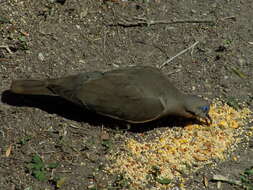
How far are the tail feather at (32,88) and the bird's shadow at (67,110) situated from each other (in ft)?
0.75

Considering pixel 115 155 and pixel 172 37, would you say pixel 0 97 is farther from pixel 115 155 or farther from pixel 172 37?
pixel 172 37

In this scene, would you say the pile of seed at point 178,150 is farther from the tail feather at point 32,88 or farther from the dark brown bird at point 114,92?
the tail feather at point 32,88

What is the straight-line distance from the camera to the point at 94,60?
26.3 feet

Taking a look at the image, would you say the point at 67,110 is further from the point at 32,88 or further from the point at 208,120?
the point at 208,120

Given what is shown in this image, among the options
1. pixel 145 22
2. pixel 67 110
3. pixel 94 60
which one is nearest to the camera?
pixel 67 110

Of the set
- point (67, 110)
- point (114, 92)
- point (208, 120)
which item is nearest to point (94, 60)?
point (67, 110)

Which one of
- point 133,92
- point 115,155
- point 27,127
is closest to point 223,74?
point 133,92

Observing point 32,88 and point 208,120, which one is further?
point 208,120

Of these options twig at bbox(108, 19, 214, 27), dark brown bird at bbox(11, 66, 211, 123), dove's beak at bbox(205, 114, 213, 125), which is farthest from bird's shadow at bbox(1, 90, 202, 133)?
twig at bbox(108, 19, 214, 27)

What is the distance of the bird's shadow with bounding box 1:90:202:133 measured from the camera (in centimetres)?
718

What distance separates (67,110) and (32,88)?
543 millimetres

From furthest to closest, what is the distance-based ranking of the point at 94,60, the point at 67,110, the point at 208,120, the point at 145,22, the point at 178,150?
1. the point at 145,22
2. the point at 94,60
3. the point at 208,120
4. the point at 67,110
5. the point at 178,150

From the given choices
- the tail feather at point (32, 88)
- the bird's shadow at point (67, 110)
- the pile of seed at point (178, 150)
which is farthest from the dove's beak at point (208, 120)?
the tail feather at point (32, 88)

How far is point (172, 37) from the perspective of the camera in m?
8.66
